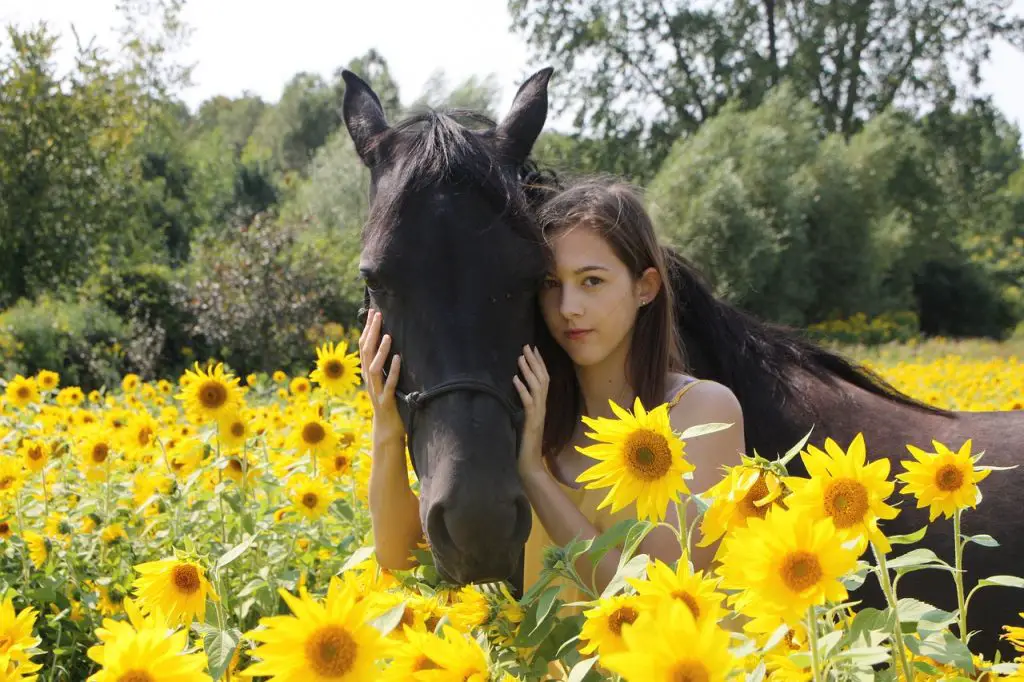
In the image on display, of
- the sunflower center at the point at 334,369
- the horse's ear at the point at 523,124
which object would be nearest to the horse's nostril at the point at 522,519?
the horse's ear at the point at 523,124

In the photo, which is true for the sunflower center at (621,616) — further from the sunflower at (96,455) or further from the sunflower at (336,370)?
the sunflower at (96,455)

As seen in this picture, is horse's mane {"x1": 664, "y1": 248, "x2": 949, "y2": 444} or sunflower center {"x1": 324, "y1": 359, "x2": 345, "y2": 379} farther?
sunflower center {"x1": 324, "y1": 359, "x2": 345, "y2": 379}

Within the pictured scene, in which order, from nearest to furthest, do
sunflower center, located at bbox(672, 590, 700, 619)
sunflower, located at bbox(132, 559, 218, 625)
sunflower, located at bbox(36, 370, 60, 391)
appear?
sunflower center, located at bbox(672, 590, 700, 619) → sunflower, located at bbox(132, 559, 218, 625) → sunflower, located at bbox(36, 370, 60, 391)

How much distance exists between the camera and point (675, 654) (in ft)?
2.59

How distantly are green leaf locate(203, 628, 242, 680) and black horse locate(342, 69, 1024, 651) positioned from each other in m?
0.51

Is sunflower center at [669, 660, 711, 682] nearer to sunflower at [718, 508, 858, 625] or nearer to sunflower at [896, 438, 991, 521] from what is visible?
sunflower at [718, 508, 858, 625]

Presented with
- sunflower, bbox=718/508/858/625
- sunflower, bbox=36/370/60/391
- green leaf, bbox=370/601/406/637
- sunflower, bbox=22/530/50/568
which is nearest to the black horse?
green leaf, bbox=370/601/406/637

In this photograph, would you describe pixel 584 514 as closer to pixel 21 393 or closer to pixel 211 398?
pixel 211 398

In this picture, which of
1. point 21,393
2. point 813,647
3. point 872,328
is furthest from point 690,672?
point 872,328

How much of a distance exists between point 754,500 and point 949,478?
37cm

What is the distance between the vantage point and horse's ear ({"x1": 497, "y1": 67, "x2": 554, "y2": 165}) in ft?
8.57

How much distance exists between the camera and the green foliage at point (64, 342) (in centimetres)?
1261

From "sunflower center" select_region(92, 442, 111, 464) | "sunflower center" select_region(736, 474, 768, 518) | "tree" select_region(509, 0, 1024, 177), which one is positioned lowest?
"sunflower center" select_region(736, 474, 768, 518)

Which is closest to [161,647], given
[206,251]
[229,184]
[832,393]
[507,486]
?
[507,486]
